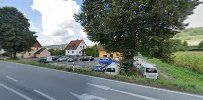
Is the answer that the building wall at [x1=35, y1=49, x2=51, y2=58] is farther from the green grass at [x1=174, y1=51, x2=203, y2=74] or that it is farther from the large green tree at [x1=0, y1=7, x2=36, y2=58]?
the green grass at [x1=174, y1=51, x2=203, y2=74]

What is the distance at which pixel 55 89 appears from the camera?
13.8 m

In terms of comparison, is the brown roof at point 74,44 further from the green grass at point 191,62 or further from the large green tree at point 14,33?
the green grass at point 191,62

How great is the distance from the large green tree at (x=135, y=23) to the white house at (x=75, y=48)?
85.3 meters

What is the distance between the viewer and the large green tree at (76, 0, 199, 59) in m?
23.8

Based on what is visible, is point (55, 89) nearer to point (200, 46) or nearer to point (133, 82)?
point (133, 82)

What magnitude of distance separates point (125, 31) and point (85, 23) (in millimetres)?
4735

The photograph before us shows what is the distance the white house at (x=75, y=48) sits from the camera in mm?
114062

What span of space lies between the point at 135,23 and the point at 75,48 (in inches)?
3547

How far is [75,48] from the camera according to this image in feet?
376

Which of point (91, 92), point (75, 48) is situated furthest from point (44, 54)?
point (91, 92)

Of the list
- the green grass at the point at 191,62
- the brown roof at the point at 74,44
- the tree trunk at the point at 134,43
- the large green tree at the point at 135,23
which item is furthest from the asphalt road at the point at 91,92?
the brown roof at the point at 74,44

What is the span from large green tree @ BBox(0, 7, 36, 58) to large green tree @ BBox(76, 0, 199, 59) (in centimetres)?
4656

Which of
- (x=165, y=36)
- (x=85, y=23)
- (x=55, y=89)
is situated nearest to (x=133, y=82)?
(x=55, y=89)

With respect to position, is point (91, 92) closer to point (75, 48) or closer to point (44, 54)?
point (44, 54)
